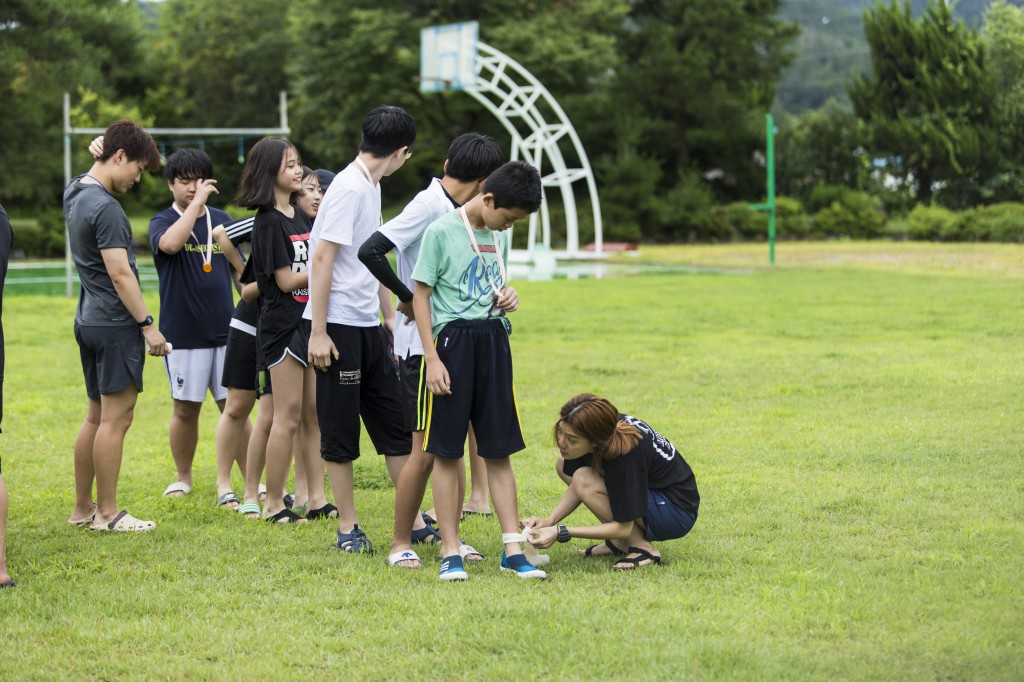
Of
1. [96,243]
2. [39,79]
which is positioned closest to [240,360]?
[96,243]

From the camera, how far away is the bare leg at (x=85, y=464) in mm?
5070

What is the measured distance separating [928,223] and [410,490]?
34.4m

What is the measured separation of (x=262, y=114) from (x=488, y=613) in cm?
4859

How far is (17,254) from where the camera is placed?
3641cm

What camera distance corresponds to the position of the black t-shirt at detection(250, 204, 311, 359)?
4891 mm

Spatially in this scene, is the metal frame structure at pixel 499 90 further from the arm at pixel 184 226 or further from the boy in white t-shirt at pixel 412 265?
the boy in white t-shirt at pixel 412 265

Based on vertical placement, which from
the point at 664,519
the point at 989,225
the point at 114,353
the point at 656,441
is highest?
the point at 989,225

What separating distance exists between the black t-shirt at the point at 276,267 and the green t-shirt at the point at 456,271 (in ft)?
3.05

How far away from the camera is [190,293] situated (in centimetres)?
559

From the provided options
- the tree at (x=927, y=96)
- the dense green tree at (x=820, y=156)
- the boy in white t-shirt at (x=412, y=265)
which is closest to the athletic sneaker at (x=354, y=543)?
the boy in white t-shirt at (x=412, y=265)

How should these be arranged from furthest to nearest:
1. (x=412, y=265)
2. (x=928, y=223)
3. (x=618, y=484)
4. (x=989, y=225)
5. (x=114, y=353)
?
(x=928, y=223), (x=989, y=225), (x=114, y=353), (x=412, y=265), (x=618, y=484)

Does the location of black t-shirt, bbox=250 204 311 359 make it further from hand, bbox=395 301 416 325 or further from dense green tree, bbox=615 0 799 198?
dense green tree, bbox=615 0 799 198

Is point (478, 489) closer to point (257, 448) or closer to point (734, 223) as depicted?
point (257, 448)

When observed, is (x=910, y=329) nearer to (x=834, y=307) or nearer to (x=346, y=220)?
(x=834, y=307)
